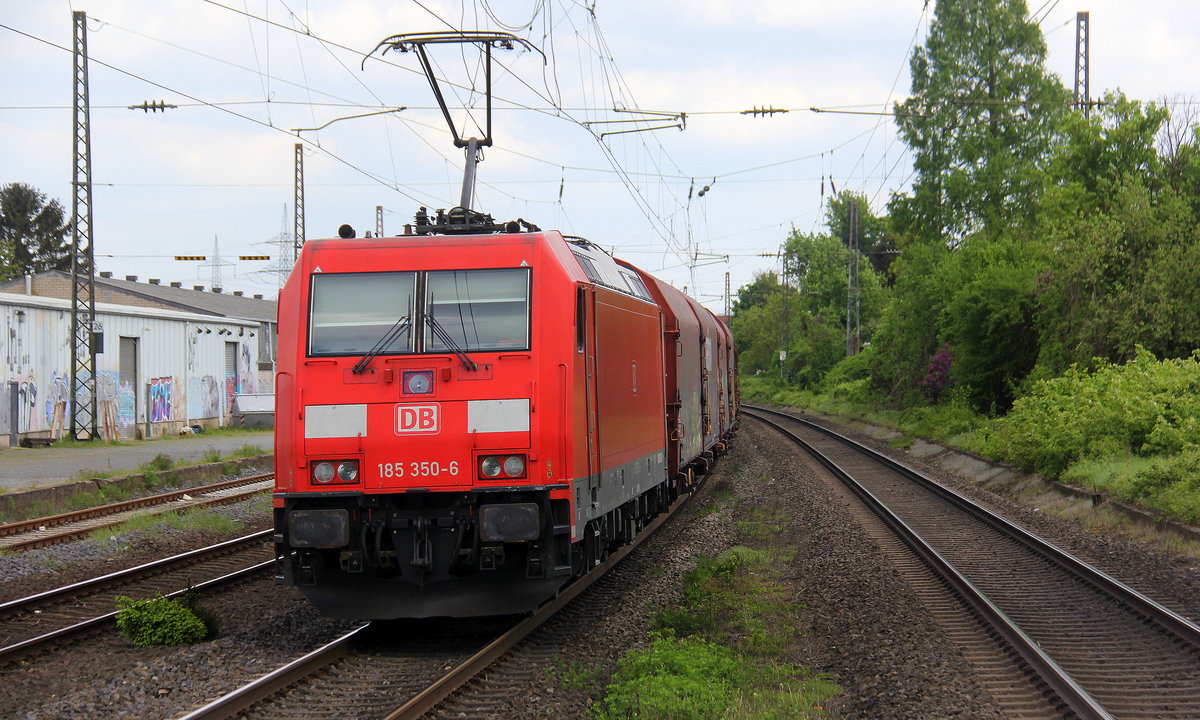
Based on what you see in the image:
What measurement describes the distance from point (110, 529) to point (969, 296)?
22.3 meters

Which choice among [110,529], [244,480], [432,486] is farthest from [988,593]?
[244,480]

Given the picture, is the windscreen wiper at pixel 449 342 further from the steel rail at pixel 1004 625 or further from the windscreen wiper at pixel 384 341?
the steel rail at pixel 1004 625

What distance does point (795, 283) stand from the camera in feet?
287

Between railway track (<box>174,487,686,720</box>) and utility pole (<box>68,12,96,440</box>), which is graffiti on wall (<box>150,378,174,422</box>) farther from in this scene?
railway track (<box>174,487,686,720</box>)

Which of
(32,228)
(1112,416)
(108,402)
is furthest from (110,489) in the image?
(32,228)

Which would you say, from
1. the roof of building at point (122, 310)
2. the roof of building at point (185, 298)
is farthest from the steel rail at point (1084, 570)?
the roof of building at point (185, 298)

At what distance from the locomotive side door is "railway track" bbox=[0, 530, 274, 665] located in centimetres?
370

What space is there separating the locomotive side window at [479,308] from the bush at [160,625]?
2986 mm

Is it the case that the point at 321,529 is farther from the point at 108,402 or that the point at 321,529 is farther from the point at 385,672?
the point at 108,402

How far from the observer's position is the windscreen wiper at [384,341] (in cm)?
845

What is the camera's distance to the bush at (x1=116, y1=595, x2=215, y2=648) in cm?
855

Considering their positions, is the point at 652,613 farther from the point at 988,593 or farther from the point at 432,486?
the point at 988,593

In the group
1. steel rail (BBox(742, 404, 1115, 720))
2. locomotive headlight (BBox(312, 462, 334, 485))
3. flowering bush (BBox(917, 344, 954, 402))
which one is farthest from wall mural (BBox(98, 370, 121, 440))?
flowering bush (BBox(917, 344, 954, 402))

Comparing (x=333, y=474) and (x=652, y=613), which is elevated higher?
(x=333, y=474)
